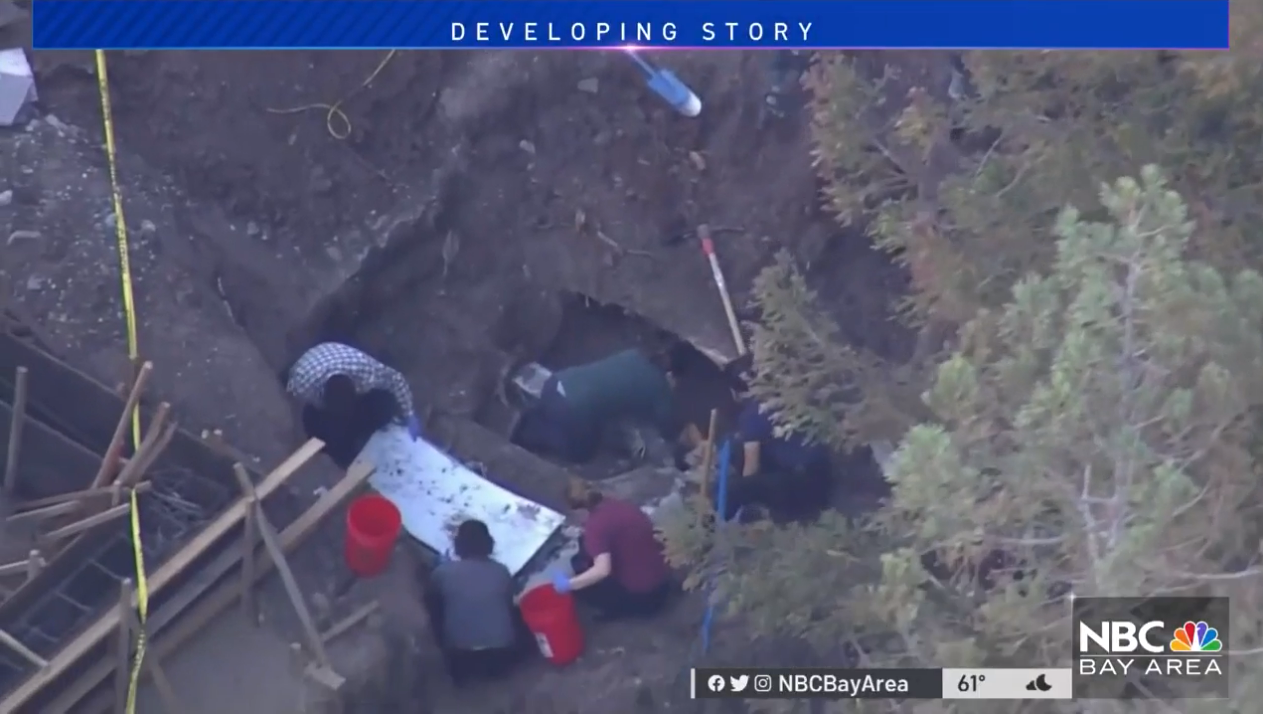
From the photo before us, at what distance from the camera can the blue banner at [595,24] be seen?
8.15ft

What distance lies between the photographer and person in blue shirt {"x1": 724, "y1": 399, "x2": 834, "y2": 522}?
10.7ft

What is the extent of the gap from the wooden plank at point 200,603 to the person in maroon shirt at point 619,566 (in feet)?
1.97

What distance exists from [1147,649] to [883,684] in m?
0.51

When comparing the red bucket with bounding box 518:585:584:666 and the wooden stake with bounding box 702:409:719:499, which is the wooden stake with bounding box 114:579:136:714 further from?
the wooden stake with bounding box 702:409:719:499

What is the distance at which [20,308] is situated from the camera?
3.31m

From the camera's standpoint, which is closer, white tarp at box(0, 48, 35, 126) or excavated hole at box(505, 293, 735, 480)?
white tarp at box(0, 48, 35, 126)

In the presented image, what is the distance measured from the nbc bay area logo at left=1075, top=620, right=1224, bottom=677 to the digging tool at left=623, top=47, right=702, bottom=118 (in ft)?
5.24

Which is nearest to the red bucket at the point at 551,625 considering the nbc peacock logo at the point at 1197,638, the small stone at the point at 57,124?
the nbc peacock logo at the point at 1197,638

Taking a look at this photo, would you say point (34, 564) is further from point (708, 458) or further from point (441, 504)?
point (708, 458)

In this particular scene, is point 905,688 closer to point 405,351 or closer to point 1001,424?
point 1001,424

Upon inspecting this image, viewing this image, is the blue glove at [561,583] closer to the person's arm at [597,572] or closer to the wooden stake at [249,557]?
the person's arm at [597,572]

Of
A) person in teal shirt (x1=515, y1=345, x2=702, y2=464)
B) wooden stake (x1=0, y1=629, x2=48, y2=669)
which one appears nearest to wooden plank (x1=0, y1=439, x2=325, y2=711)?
wooden stake (x1=0, y1=629, x2=48, y2=669)

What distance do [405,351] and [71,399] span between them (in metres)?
1.00

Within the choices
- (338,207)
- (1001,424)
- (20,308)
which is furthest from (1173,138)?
(20,308)
